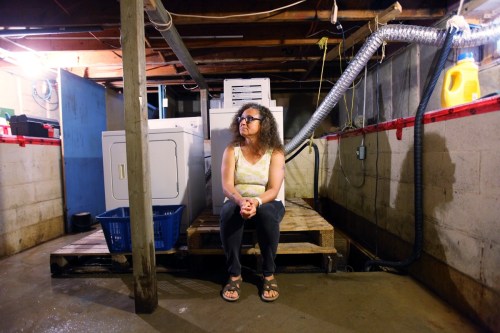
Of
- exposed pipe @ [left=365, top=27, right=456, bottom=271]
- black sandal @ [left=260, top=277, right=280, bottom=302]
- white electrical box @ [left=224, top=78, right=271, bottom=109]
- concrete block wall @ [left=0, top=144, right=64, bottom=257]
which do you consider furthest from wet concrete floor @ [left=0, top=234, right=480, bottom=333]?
white electrical box @ [left=224, top=78, right=271, bottom=109]

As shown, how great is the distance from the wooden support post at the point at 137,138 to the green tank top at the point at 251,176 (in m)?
0.66

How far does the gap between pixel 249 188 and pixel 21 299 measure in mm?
1796

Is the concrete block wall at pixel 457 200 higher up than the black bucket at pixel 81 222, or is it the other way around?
the concrete block wall at pixel 457 200

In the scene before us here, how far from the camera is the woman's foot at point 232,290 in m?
1.73

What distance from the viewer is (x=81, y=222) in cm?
356

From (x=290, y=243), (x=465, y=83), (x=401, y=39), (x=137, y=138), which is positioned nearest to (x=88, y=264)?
(x=137, y=138)

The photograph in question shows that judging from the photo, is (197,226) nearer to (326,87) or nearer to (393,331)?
(393,331)

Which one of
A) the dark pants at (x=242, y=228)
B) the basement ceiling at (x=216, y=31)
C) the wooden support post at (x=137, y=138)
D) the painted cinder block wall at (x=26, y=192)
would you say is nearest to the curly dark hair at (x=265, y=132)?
the dark pants at (x=242, y=228)

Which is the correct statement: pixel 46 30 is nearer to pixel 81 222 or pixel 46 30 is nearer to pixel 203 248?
pixel 81 222

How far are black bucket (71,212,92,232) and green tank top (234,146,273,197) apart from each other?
9.06 ft

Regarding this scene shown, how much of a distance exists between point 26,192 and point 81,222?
803mm

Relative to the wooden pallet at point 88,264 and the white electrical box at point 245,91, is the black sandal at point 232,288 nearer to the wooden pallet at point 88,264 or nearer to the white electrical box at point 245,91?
the wooden pallet at point 88,264

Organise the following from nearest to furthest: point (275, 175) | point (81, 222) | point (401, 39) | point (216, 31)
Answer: point (275, 175) < point (401, 39) < point (216, 31) < point (81, 222)

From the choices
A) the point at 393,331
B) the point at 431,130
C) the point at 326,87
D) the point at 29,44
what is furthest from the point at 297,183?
the point at 29,44
